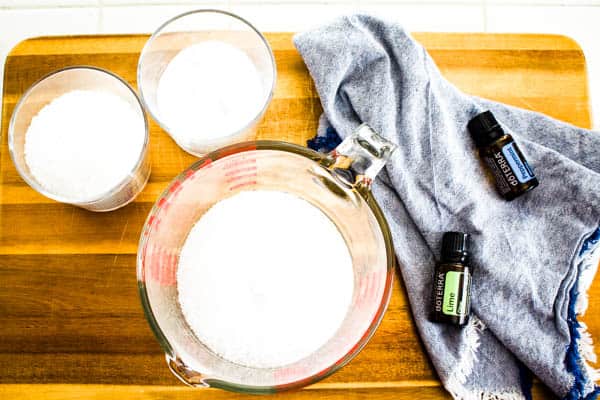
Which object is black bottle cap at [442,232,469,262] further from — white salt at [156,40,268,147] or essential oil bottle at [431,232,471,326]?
white salt at [156,40,268,147]

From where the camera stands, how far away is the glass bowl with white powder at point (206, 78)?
2.39 feet

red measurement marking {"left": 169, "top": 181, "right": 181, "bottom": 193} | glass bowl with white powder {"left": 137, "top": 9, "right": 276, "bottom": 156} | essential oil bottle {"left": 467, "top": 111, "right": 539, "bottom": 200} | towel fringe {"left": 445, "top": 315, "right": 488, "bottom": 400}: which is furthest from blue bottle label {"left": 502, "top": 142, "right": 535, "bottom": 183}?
red measurement marking {"left": 169, "top": 181, "right": 181, "bottom": 193}

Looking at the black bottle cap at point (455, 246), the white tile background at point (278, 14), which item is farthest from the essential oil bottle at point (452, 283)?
the white tile background at point (278, 14)

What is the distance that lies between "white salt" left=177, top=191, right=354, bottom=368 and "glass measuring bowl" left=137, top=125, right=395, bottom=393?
2 cm

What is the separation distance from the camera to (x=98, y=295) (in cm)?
79

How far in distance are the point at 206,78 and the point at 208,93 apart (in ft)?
0.09

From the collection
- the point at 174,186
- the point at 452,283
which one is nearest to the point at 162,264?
the point at 174,186

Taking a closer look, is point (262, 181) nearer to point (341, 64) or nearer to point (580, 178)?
point (341, 64)

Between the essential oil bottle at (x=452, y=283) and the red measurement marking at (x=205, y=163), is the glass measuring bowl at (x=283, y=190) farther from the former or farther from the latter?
the essential oil bottle at (x=452, y=283)

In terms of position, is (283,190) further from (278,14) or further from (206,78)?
(278,14)

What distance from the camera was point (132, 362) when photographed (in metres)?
0.78

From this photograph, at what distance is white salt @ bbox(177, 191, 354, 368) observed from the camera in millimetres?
635

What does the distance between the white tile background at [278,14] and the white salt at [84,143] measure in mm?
489

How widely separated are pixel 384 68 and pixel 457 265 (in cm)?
33
